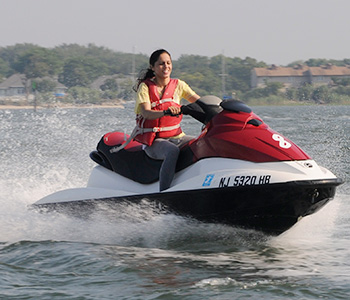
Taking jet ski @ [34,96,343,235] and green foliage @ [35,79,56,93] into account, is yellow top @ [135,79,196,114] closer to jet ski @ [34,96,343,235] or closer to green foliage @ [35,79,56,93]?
jet ski @ [34,96,343,235]

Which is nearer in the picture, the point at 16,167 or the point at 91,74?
the point at 16,167

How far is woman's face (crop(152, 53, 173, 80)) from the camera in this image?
612cm

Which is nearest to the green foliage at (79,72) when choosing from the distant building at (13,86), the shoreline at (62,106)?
the shoreline at (62,106)

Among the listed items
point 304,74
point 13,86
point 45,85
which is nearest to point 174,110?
point 45,85

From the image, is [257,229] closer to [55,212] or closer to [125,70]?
[55,212]

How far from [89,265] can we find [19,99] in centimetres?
9560

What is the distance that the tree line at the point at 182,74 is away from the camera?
8238 centimetres

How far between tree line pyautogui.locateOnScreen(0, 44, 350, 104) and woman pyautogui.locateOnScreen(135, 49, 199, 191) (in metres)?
69.2

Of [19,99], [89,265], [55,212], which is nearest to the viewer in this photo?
[89,265]

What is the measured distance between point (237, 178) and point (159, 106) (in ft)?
3.43

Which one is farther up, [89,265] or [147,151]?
[147,151]

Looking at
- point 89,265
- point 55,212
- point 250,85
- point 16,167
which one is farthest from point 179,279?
point 250,85

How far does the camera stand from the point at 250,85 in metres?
89.9

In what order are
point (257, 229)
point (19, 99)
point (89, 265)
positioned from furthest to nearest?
point (19, 99)
point (257, 229)
point (89, 265)
